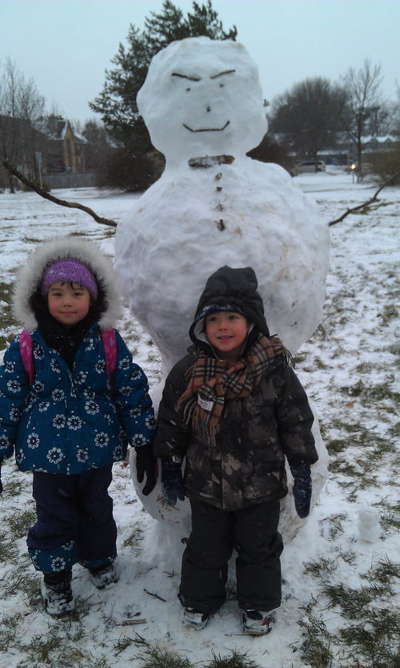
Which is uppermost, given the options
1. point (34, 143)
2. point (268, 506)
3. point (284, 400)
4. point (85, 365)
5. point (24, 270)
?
point (34, 143)

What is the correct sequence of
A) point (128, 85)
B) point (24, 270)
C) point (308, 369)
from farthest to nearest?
point (128, 85) → point (308, 369) → point (24, 270)

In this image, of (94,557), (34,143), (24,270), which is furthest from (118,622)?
(34,143)

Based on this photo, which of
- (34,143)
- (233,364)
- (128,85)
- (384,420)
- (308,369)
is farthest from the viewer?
(34,143)

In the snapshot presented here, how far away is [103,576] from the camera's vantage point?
217cm

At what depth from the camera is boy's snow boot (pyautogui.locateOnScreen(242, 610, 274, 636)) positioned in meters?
1.89

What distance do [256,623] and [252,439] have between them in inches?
28.2

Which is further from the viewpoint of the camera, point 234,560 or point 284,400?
point 234,560

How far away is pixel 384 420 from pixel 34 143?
2759cm

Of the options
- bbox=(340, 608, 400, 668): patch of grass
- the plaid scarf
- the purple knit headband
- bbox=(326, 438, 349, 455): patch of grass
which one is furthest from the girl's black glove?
bbox=(326, 438, 349, 455): patch of grass

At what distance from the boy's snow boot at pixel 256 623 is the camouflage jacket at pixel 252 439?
436 mm

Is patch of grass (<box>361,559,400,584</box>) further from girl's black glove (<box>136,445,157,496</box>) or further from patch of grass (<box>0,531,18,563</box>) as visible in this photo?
patch of grass (<box>0,531,18,563</box>)

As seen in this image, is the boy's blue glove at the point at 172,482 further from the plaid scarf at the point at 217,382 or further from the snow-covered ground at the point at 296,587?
the snow-covered ground at the point at 296,587

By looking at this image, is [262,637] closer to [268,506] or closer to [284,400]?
[268,506]

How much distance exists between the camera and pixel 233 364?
1780 mm
